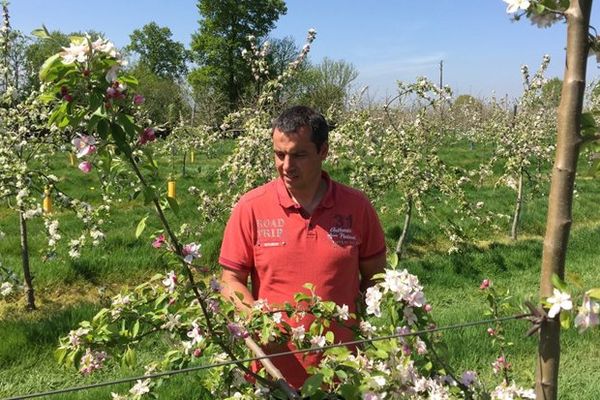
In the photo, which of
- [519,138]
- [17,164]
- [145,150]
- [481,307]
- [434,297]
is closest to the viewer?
[145,150]

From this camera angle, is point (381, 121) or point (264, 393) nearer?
point (264, 393)

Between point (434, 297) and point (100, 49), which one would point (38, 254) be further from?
point (100, 49)

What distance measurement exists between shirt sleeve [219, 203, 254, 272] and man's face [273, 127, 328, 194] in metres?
0.24

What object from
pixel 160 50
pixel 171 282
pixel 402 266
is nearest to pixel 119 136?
pixel 171 282

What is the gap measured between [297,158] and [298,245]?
1.20 ft

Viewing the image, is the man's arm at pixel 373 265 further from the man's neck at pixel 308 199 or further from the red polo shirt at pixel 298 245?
the man's neck at pixel 308 199

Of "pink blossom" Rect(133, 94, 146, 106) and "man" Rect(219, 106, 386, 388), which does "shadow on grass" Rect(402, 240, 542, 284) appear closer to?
"man" Rect(219, 106, 386, 388)

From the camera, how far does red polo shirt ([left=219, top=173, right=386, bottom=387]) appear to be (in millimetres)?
2334

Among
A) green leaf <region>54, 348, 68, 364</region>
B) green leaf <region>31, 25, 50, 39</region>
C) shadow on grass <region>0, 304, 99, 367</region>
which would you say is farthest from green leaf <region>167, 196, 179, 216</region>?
shadow on grass <region>0, 304, 99, 367</region>

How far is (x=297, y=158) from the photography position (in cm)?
232

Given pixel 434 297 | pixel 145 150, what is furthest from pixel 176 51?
pixel 145 150

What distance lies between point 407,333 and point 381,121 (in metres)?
7.97

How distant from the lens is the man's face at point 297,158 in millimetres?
2293

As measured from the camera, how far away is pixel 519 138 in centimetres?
1018
